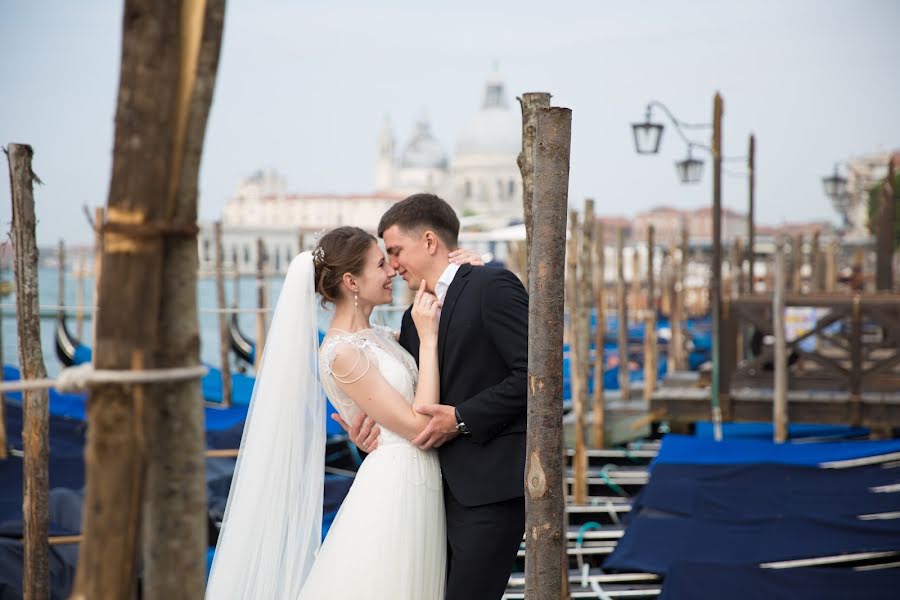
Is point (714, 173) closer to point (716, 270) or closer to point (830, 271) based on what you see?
point (716, 270)

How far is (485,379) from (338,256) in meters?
0.42

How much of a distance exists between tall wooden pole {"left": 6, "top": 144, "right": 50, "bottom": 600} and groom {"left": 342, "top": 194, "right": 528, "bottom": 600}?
1.64 meters

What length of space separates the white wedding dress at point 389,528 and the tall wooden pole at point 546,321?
1.07ft

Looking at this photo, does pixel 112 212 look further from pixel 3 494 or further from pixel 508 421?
pixel 3 494

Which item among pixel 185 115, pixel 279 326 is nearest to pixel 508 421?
pixel 279 326

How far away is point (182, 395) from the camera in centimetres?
133

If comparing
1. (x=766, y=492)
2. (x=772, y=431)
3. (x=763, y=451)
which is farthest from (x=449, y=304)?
(x=772, y=431)

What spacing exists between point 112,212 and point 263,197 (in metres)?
89.6

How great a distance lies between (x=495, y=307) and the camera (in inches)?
85.9

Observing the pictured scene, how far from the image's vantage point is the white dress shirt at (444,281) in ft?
7.40

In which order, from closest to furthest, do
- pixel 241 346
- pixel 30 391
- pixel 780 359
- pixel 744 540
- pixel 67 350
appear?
pixel 30 391 < pixel 744 540 < pixel 780 359 < pixel 67 350 < pixel 241 346

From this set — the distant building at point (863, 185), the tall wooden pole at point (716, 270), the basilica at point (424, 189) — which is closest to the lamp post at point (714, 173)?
the tall wooden pole at point (716, 270)

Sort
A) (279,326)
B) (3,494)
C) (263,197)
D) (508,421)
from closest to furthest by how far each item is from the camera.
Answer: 1. (508,421)
2. (279,326)
3. (3,494)
4. (263,197)

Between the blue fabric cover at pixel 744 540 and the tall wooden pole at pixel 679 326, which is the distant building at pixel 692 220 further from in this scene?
the blue fabric cover at pixel 744 540
